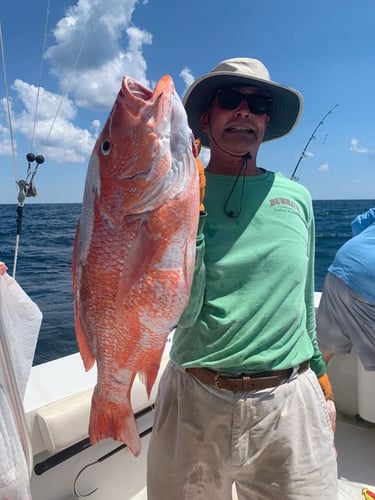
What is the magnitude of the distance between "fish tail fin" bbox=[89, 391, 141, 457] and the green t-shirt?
0.35 m

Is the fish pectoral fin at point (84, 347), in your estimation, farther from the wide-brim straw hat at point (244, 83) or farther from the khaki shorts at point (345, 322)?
the khaki shorts at point (345, 322)

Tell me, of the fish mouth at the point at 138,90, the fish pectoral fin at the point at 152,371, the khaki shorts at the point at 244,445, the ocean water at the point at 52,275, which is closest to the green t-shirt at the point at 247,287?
the khaki shorts at the point at 244,445

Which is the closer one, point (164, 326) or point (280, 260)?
point (164, 326)

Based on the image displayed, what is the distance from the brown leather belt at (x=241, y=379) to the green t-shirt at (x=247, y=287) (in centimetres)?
3

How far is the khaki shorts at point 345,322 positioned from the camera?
329 cm

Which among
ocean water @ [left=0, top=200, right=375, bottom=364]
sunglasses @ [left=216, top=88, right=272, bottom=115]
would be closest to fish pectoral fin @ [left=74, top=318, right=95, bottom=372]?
sunglasses @ [left=216, top=88, right=272, bottom=115]

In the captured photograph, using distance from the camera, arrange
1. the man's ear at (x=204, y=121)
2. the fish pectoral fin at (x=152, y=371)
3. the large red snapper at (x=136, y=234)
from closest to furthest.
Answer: the large red snapper at (x=136, y=234) < the fish pectoral fin at (x=152, y=371) < the man's ear at (x=204, y=121)

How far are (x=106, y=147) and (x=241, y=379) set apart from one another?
3.08ft

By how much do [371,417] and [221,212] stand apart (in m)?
2.75

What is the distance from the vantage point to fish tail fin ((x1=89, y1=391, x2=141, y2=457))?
52.5 inches

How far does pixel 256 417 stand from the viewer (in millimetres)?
1580

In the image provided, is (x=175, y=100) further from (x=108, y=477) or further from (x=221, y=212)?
(x=108, y=477)

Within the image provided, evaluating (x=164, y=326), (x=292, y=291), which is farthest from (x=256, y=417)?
(x=164, y=326)

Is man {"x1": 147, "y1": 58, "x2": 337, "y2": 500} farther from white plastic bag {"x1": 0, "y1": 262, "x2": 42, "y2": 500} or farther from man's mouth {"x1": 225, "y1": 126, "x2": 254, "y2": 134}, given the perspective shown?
white plastic bag {"x1": 0, "y1": 262, "x2": 42, "y2": 500}
